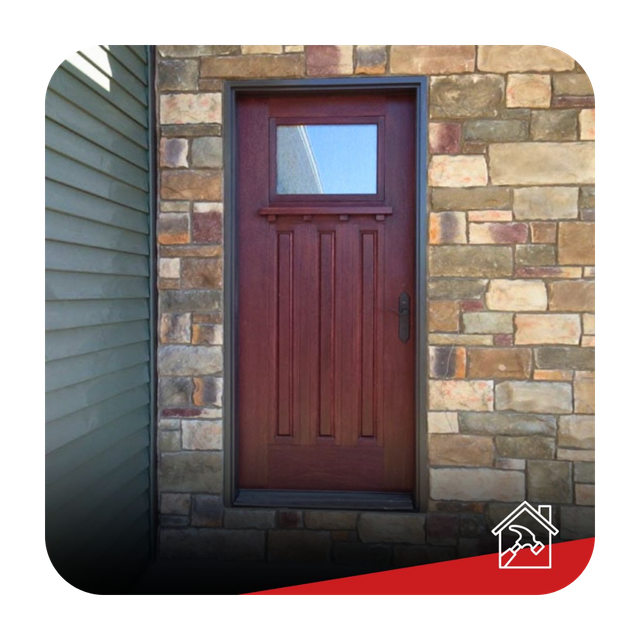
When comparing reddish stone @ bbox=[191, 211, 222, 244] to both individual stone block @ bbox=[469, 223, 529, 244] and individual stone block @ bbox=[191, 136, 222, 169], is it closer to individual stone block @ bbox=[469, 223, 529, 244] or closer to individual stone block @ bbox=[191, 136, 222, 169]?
individual stone block @ bbox=[191, 136, 222, 169]

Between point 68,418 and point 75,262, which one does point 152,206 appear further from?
point 68,418

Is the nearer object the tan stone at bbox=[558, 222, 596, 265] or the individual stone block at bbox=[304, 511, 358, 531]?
the tan stone at bbox=[558, 222, 596, 265]

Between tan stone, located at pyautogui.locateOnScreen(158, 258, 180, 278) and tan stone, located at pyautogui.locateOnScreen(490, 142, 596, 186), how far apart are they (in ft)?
4.72

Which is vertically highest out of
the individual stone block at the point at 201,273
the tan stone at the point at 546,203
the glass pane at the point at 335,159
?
the glass pane at the point at 335,159

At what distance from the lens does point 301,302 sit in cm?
248

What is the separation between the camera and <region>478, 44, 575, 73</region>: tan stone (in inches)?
90.3

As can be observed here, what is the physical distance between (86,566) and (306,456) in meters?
1.00

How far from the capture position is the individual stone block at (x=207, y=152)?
2.42 metres

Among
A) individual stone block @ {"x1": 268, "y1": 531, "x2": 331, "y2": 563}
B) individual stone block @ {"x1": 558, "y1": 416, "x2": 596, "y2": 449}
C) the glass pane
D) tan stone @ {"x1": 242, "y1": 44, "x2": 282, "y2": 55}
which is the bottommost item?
individual stone block @ {"x1": 268, "y1": 531, "x2": 331, "y2": 563}

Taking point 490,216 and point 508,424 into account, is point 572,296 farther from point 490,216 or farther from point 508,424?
point 508,424

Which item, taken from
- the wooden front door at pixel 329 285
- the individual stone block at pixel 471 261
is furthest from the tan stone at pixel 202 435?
the individual stone block at pixel 471 261

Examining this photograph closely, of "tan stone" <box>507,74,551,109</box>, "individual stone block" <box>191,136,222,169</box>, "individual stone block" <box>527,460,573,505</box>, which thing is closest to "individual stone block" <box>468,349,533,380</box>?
"individual stone block" <box>527,460,573,505</box>

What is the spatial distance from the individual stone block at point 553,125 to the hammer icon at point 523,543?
5.53 feet

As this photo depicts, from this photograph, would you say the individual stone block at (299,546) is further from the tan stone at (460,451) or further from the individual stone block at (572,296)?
the individual stone block at (572,296)
